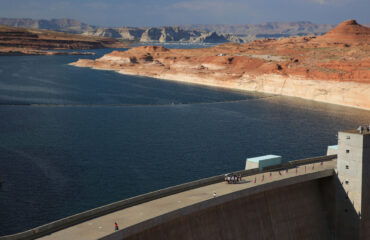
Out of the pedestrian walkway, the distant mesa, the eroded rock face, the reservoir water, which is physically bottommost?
the reservoir water

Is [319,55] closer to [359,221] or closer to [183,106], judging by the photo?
[183,106]

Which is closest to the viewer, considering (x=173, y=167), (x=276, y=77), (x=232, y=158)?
(x=173, y=167)

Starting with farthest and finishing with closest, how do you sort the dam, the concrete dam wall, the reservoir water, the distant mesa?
1. the distant mesa
2. the reservoir water
3. the concrete dam wall
4. the dam

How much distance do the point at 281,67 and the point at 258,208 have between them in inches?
A: 3875

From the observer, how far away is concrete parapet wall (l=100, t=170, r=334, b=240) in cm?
2580

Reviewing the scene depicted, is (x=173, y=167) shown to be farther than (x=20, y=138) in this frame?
No

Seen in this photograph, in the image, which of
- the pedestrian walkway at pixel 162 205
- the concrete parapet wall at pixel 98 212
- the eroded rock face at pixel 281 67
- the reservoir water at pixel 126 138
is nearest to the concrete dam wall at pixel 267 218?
the pedestrian walkway at pixel 162 205

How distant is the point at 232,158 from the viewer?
5316cm

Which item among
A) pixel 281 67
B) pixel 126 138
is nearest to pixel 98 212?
pixel 126 138

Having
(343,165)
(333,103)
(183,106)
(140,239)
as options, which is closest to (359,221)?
(343,165)

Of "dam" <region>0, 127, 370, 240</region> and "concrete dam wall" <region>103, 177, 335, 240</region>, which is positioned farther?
"concrete dam wall" <region>103, 177, 335, 240</region>

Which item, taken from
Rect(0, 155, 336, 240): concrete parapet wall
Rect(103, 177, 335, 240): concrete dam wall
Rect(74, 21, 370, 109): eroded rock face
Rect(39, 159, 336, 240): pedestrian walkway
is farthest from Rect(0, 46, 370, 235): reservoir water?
Rect(103, 177, 335, 240): concrete dam wall

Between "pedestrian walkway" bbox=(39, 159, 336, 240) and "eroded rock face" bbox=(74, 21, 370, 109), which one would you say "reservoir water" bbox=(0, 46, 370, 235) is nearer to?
"eroded rock face" bbox=(74, 21, 370, 109)

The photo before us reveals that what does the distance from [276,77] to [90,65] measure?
86107mm
